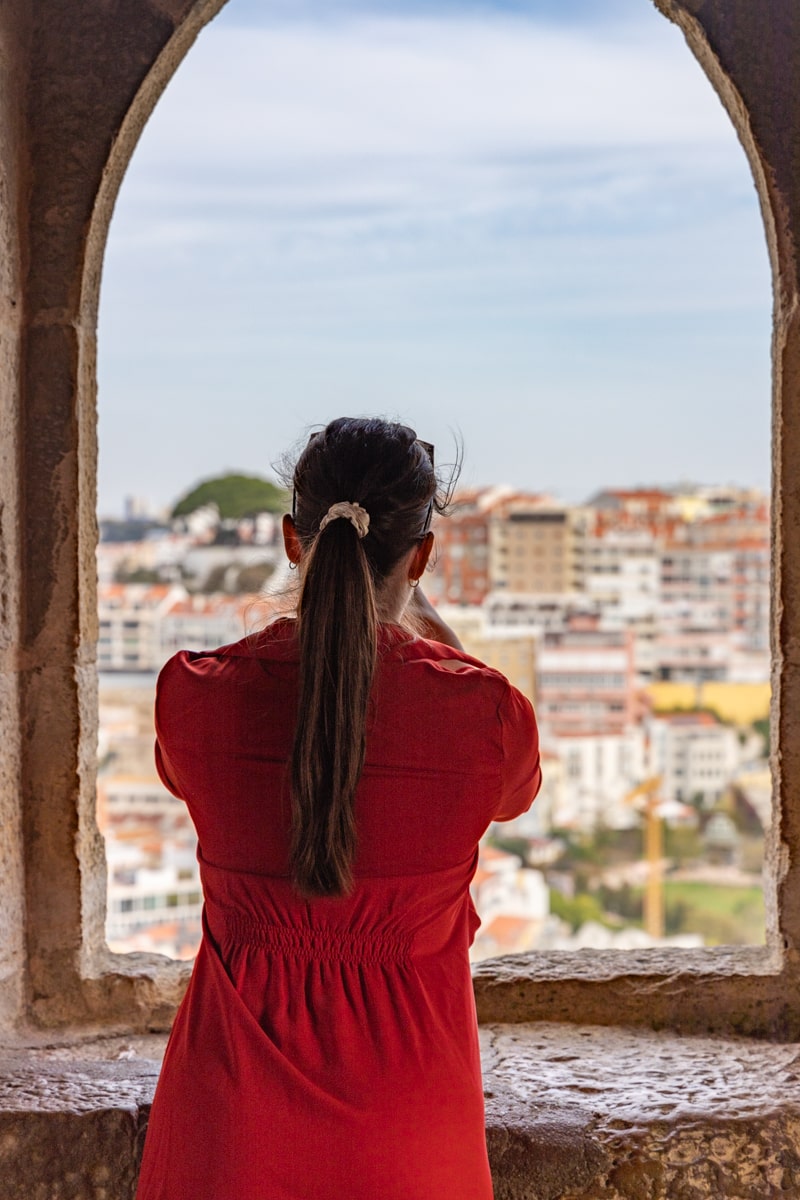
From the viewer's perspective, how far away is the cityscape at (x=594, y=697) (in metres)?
15.4

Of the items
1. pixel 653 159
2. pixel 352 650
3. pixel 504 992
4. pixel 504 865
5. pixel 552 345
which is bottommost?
pixel 504 865

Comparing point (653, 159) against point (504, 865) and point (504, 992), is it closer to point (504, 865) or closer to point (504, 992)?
point (504, 865)

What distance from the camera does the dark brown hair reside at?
4.07 ft

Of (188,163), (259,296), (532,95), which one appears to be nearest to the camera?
(188,163)

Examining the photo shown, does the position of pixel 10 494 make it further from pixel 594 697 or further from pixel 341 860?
pixel 594 697

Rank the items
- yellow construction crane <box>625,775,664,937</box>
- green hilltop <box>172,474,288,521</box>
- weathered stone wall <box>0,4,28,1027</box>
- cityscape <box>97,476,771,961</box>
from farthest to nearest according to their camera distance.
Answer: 1. yellow construction crane <box>625,775,664,937</box>
2. cityscape <box>97,476,771,961</box>
3. green hilltop <box>172,474,288,521</box>
4. weathered stone wall <box>0,4,28,1027</box>

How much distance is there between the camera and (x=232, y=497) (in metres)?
16.1

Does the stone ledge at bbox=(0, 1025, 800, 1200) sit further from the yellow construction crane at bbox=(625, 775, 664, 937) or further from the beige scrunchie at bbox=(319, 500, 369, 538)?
the yellow construction crane at bbox=(625, 775, 664, 937)

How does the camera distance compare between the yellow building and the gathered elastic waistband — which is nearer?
the gathered elastic waistband

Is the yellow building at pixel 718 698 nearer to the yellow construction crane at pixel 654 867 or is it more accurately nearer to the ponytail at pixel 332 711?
the yellow construction crane at pixel 654 867

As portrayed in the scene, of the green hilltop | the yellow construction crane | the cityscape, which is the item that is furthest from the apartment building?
the green hilltop

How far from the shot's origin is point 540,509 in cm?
1833

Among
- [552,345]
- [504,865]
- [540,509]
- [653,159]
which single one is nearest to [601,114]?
[653,159]

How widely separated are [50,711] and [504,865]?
694 inches
